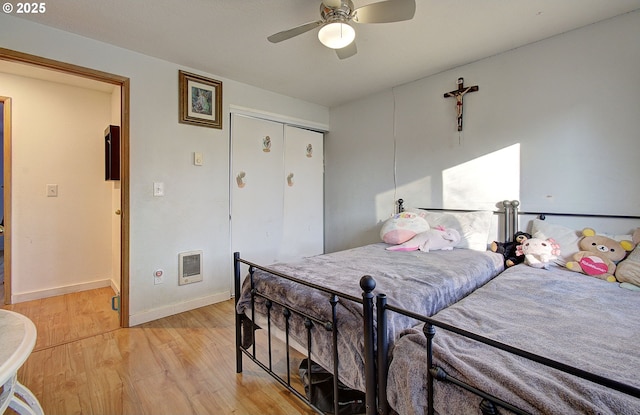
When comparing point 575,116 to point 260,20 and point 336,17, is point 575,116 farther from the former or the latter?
point 260,20

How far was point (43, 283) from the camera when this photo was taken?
127 inches

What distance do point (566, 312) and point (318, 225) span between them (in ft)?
10.2

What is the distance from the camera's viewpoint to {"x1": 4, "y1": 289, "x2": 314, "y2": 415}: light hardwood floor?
160 cm

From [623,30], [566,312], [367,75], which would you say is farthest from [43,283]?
[623,30]

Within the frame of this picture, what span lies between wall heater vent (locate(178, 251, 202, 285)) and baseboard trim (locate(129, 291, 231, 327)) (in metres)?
0.21

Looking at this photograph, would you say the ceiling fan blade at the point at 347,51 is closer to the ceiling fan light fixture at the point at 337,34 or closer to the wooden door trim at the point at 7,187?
the ceiling fan light fixture at the point at 337,34

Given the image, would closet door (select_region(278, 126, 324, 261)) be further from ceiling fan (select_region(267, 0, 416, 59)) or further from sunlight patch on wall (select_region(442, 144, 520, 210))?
ceiling fan (select_region(267, 0, 416, 59))

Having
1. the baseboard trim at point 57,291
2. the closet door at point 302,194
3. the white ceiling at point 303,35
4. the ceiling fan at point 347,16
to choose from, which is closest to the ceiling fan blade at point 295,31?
the ceiling fan at point 347,16

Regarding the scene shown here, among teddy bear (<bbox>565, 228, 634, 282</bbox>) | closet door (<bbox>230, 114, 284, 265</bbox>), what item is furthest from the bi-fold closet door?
teddy bear (<bbox>565, 228, 634, 282</bbox>)

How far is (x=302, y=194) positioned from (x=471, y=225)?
2.13 metres

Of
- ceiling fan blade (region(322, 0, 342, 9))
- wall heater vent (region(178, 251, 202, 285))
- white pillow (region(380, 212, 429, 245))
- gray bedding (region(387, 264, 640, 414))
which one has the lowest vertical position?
wall heater vent (region(178, 251, 202, 285))

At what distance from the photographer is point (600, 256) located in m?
1.90

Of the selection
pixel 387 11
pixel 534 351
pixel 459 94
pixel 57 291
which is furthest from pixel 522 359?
pixel 57 291

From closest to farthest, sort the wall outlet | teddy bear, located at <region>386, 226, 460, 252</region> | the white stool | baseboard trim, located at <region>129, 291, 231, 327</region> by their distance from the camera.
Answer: the white stool
teddy bear, located at <region>386, 226, 460, 252</region>
baseboard trim, located at <region>129, 291, 231, 327</region>
the wall outlet
